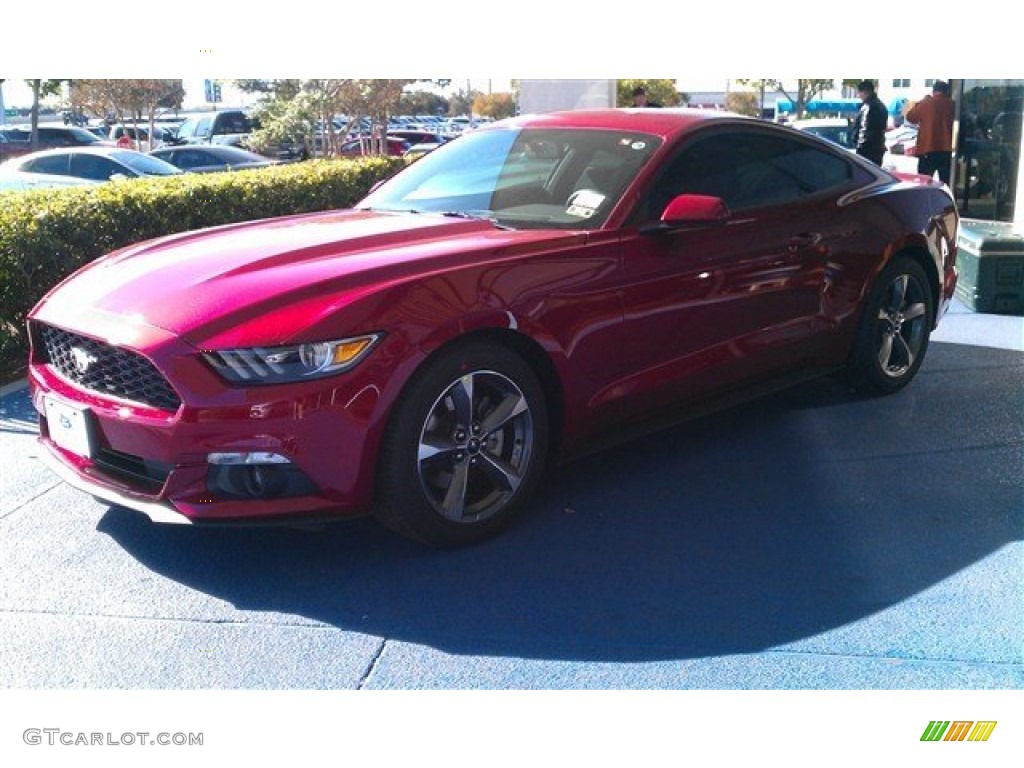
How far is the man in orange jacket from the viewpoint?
12008 mm

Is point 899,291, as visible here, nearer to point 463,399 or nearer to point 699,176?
point 699,176

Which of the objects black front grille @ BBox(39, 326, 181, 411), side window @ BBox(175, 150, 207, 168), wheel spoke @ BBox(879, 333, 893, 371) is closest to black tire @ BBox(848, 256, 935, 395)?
wheel spoke @ BBox(879, 333, 893, 371)

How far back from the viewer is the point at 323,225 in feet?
15.4

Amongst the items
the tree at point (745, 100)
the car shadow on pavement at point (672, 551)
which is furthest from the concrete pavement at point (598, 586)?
the tree at point (745, 100)

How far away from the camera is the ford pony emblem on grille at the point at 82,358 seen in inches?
153

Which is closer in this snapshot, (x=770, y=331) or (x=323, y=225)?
(x=323, y=225)

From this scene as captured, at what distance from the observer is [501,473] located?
413cm

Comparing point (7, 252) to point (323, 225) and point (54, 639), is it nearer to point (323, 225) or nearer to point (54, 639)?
point (323, 225)

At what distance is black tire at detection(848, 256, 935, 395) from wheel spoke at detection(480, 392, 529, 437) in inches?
92.3

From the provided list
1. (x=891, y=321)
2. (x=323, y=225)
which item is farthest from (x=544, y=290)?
(x=891, y=321)

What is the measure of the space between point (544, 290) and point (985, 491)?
2.04m

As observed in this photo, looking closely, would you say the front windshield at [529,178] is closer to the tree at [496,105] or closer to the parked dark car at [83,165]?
the parked dark car at [83,165]

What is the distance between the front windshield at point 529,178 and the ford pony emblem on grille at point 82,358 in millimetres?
1596
